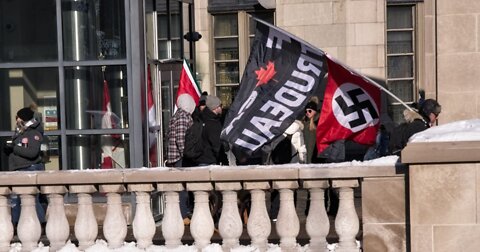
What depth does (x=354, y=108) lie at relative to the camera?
11312mm

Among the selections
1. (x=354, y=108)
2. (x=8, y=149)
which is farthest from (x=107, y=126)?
(x=354, y=108)

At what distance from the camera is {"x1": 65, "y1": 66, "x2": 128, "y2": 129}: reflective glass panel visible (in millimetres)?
15875

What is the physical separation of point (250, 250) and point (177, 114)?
18.7 feet

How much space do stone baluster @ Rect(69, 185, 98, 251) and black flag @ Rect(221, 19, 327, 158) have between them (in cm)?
153

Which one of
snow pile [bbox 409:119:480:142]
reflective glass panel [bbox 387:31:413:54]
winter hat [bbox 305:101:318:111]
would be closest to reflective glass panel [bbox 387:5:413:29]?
reflective glass panel [bbox 387:31:413:54]

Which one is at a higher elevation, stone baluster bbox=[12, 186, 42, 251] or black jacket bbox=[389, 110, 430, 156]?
black jacket bbox=[389, 110, 430, 156]

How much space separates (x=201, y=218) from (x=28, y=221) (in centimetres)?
148

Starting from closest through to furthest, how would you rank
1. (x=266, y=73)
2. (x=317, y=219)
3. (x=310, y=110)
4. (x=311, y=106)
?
(x=317, y=219) → (x=266, y=73) → (x=310, y=110) → (x=311, y=106)

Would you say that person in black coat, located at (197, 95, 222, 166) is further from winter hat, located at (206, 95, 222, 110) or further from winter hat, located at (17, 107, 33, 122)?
winter hat, located at (17, 107, 33, 122)

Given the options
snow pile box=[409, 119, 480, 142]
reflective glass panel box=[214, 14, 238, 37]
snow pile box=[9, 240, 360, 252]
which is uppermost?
reflective glass panel box=[214, 14, 238, 37]

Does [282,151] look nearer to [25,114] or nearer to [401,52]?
[25,114]

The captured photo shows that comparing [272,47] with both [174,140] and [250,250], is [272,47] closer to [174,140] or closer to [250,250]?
[250,250]

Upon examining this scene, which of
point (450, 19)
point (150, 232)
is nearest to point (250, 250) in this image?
point (150, 232)

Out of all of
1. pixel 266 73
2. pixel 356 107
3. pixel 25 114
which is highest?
pixel 266 73
